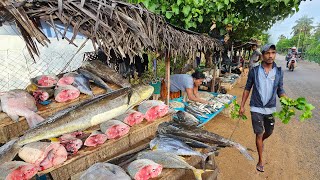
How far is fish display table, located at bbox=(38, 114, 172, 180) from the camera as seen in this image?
213cm

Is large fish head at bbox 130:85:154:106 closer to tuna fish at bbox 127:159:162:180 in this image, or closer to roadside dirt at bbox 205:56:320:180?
tuna fish at bbox 127:159:162:180

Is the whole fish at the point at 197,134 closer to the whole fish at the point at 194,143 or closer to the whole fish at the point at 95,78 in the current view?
the whole fish at the point at 194,143

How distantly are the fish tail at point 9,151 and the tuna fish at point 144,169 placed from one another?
1.10 m

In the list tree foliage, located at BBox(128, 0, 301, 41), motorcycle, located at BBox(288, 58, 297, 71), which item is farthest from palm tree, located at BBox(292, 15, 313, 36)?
tree foliage, located at BBox(128, 0, 301, 41)

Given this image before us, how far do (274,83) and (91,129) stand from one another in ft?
11.0

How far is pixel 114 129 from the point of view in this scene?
259 centimetres

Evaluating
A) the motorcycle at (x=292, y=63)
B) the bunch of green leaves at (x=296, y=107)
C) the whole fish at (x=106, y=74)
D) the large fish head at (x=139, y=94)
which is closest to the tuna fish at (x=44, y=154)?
the large fish head at (x=139, y=94)

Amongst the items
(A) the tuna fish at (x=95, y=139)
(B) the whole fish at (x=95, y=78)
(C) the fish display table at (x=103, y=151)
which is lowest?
(C) the fish display table at (x=103, y=151)

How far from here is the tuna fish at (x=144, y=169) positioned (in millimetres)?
2008

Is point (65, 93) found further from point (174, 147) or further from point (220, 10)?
point (220, 10)

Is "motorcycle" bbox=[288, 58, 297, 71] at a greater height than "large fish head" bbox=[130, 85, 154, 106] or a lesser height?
lesser

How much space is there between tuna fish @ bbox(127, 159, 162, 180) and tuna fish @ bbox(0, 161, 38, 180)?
35.0 inches

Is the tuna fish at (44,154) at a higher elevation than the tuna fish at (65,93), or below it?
below

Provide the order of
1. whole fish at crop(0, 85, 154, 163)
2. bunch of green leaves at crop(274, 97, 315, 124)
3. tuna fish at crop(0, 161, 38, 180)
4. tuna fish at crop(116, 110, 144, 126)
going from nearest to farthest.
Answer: tuna fish at crop(0, 161, 38, 180)
whole fish at crop(0, 85, 154, 163)
tuna fish at crop(116, 110, 144, 126)
bunch of green leaves at crop(274, 97, 315, 124)
